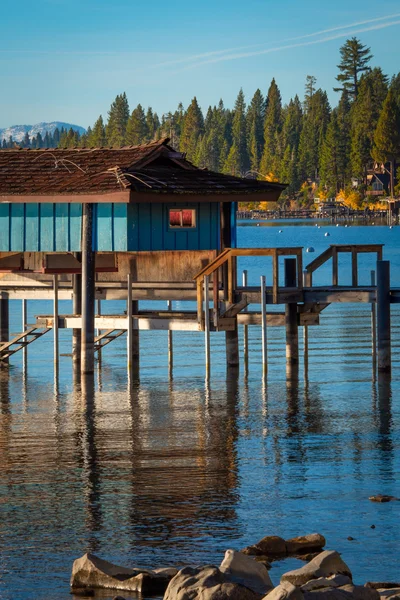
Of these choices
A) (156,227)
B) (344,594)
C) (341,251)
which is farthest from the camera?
(341,251)

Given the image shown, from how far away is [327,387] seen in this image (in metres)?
32.3

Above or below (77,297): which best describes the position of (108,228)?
above

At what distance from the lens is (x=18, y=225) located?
32.4m

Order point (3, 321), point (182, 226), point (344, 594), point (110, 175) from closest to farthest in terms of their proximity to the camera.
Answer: point (344, 594), point (110, 175), point (182, 226), point (3, 321)

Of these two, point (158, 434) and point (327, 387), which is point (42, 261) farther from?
point (158, 434)

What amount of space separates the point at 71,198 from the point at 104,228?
113 cm

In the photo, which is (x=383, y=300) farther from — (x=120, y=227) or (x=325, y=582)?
(x=325, y=582)

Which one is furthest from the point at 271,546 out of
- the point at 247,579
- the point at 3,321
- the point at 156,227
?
the point at 3,321

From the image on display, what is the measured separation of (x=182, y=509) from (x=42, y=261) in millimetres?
18985

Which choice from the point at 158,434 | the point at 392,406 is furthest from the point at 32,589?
the point at 392,406

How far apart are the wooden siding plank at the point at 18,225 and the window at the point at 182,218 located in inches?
144

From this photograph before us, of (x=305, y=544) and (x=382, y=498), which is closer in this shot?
(x=305, y=544)

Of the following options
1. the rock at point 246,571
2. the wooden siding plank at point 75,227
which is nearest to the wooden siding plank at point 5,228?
the wooden siding plank at point 75,227

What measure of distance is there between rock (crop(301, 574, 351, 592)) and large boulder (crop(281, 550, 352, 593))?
43cm
